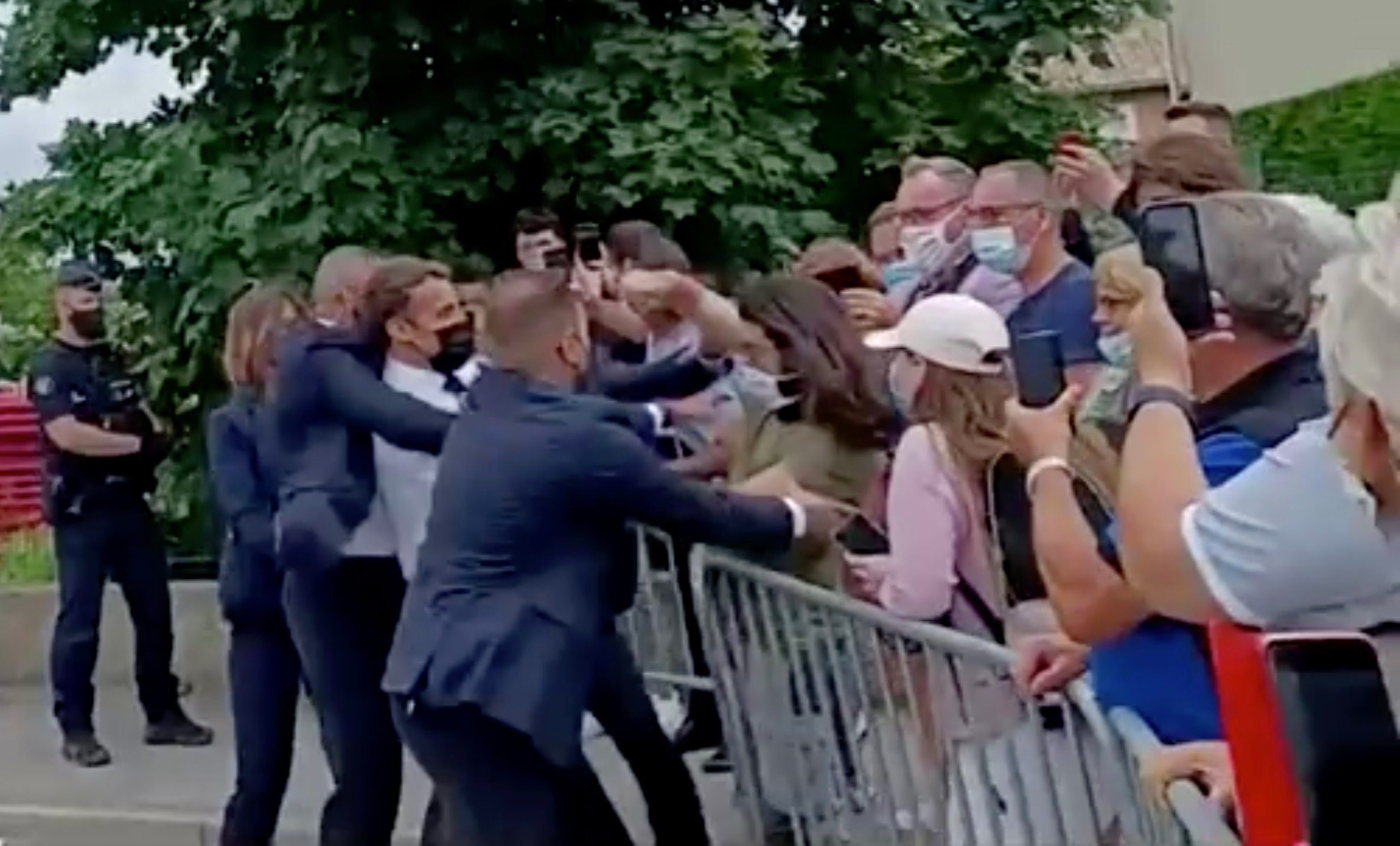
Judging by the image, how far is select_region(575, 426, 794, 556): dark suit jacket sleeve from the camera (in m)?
5.52

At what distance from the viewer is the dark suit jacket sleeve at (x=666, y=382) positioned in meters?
7.31

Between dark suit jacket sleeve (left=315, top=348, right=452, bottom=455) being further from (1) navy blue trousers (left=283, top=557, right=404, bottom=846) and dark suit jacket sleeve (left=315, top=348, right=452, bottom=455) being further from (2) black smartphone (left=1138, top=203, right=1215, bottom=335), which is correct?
(2) black smartphone (left=1138, top=203, right=1215, bottom=335)

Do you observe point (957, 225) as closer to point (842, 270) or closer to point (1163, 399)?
→ point (842, 270)

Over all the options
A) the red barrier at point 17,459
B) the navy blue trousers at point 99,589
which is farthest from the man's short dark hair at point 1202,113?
the red barrier at point 17,459

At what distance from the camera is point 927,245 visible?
23.4 feet

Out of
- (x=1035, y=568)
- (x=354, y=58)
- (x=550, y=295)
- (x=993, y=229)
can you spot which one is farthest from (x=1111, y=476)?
(x=354, y=58)

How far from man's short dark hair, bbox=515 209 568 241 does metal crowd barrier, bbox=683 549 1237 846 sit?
2709mm

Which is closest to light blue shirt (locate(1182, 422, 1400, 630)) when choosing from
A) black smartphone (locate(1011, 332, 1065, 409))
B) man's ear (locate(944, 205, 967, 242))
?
black smartphone (locate(1011, 332, 1065, 409))

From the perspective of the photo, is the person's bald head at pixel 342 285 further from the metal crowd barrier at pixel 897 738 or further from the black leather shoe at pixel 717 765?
the black leather shoe at pixel 717 765

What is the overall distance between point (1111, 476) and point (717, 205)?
6.76 meters

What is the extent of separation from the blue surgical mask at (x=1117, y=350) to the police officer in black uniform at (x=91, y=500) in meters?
5.42

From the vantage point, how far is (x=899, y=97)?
471 inches

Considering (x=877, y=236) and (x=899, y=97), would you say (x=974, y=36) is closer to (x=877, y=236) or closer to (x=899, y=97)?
(x=899, y=97)

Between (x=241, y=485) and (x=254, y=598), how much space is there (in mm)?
340
